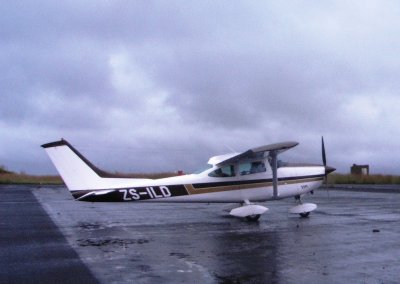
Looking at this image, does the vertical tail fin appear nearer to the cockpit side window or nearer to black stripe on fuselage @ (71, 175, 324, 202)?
black stripe on fuselage @ (71, 175, 324, 202)

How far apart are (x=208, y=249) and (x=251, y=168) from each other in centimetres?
685

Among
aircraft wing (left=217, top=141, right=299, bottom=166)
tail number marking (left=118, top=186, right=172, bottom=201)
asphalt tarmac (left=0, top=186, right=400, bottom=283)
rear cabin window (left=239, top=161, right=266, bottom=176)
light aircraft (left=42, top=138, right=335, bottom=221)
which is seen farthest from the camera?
rear cabin window (left=239, top=161, right=266, bottom=176)

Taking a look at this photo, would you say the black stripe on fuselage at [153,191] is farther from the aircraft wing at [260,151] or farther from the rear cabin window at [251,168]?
the aircraft wing at [260,151]

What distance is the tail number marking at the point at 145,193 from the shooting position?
15281mm

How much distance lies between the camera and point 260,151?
15.8 metres

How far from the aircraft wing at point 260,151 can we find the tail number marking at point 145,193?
2313mm

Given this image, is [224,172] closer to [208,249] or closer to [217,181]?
[217,181]

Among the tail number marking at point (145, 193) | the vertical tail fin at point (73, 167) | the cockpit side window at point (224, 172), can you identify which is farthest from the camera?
the cockpit side window at point (224, 172)

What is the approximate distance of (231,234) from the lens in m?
13.4

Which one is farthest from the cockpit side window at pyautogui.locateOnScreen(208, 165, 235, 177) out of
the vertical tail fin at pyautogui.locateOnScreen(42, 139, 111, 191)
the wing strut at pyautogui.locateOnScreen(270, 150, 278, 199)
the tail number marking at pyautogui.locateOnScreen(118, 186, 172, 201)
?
the vertical tail fin at pyautogui.locateOnScreen(42, 139, 111, 191)

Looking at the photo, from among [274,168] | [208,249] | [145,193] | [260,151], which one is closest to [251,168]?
[274,168]

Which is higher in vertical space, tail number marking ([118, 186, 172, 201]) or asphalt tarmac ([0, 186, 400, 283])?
tail number marking ([118, 186, 172, 201])

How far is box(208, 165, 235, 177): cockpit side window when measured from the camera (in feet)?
55.3

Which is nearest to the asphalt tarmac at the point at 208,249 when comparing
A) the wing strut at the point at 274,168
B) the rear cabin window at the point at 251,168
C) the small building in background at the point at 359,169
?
the wing strut at the point at 274,168
